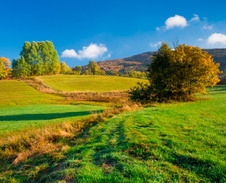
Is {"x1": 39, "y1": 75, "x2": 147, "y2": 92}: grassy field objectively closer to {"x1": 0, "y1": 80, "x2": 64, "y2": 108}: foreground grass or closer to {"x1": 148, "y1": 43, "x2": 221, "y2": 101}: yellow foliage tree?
{"x1": 0, "y1": 80, "x2": 64, "y2": 108}: foreground grass

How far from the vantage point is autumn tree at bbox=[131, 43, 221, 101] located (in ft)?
57.6

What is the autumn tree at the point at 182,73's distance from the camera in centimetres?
1755

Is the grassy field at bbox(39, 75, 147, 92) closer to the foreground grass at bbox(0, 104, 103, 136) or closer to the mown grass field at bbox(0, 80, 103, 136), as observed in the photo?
the mown grass field at bbox(0, 80, 103, 136)

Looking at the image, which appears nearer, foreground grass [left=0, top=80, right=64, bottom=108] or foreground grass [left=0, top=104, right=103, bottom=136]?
foreground grass [left=0, top=104, right=103, bottom=136]

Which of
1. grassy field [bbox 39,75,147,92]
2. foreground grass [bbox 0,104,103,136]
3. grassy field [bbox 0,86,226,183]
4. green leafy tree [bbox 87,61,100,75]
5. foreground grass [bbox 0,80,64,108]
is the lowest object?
foreground grass [bbox 0,104,103,136]

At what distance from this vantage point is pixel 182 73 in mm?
18031

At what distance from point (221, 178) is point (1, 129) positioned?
1373 centimetres

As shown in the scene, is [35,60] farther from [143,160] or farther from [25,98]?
[143,160]

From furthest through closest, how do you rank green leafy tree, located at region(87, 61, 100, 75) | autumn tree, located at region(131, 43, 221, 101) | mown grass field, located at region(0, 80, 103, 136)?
green leafy tree, located at region(87, 61, 100, 75)
autumn tree, located at region(131, 43, 221, 101)
mown grass field, located at region(0, 80, 103, 136)

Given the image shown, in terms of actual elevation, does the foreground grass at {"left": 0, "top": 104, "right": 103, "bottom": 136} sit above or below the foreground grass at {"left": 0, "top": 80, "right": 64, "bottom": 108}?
below

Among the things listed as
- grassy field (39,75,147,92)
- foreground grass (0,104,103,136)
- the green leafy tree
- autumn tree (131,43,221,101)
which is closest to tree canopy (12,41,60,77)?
grassy field (39,75,147,92)

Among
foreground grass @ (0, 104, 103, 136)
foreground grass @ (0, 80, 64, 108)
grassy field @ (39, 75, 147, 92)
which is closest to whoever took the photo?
foreground grass @ (0, 104, 103, 136)

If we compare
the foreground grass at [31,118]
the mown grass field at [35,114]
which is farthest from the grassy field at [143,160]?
the mown grass field at [35,114]

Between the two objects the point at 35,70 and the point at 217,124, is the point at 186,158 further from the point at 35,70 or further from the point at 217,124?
the point at 35,70
